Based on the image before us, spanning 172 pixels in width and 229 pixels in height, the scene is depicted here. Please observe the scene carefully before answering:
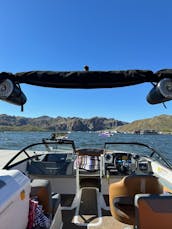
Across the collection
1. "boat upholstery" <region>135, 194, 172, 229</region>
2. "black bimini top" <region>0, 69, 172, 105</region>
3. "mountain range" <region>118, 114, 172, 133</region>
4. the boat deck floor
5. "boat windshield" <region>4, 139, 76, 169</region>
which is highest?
"mountain range" <region>118, 114, 172, 133</region>

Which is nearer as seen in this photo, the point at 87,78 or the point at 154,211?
the point at 154,211

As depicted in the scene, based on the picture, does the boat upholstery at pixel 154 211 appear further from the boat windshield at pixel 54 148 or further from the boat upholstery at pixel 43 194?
the boat windshield at pixel 54 148

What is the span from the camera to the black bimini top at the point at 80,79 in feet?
11.9

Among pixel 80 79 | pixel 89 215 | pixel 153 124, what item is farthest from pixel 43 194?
pixel 153 124

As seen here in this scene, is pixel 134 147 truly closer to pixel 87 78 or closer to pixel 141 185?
pixel 141 185

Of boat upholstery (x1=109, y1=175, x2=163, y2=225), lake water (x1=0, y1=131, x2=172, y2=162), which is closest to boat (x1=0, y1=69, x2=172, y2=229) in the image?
boat upholstery (x1=109, y1=175, x2=163, y2=225)

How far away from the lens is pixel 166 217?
2.67 m

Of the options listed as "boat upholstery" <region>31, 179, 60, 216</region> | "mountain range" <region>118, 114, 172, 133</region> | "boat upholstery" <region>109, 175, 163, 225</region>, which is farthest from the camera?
"mountain range" <region>118, 114, 172, 133</region>

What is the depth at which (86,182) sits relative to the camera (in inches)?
262

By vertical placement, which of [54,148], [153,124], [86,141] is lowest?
[54,148]

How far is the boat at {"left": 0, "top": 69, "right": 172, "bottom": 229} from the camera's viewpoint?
2.57m

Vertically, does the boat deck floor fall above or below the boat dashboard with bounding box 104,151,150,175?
below

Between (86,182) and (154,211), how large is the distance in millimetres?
4061

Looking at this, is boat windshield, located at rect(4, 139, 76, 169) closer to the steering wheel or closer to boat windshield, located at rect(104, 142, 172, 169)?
boat windshield, located at rect(104, 142, 172, 169)
